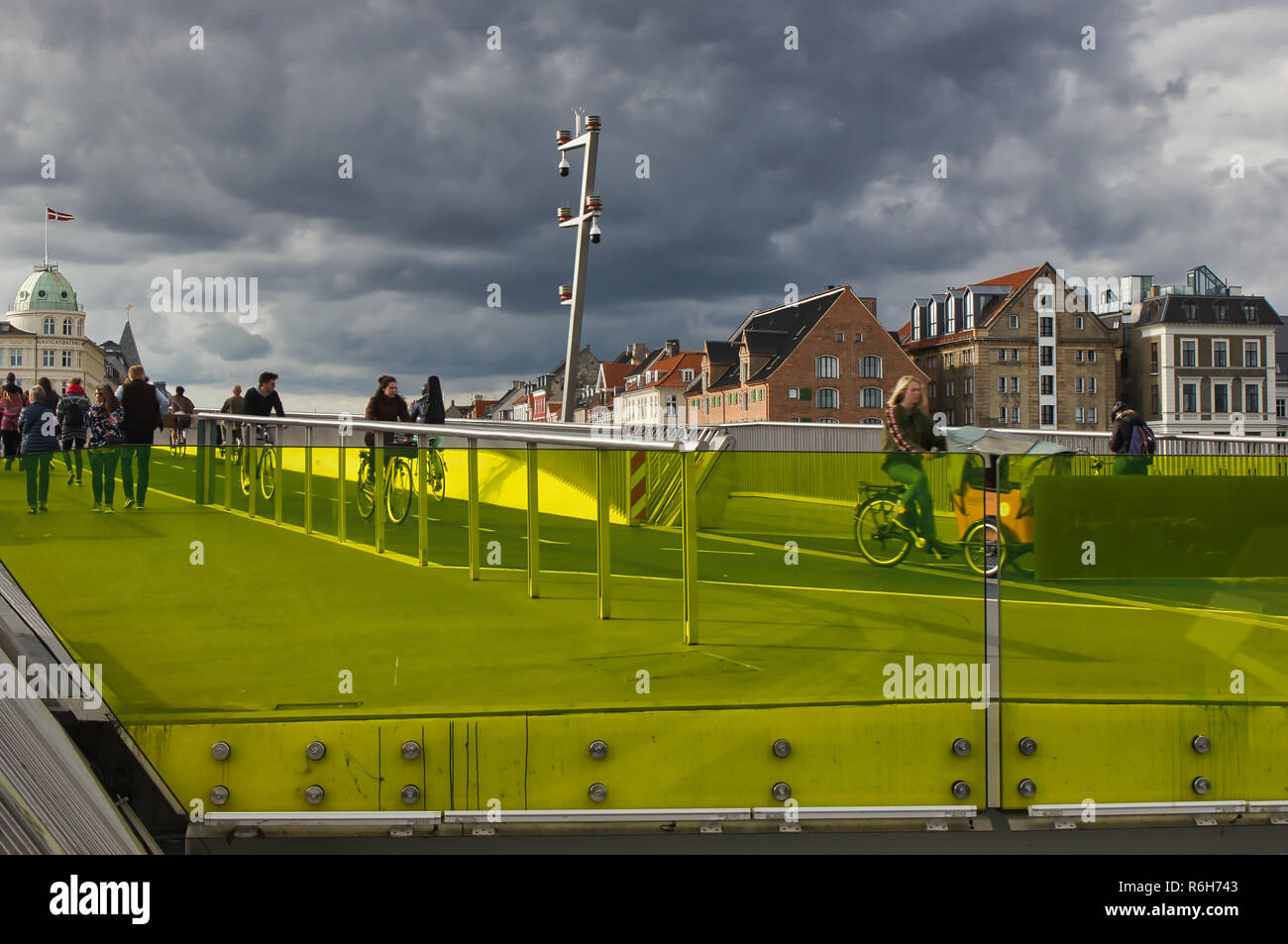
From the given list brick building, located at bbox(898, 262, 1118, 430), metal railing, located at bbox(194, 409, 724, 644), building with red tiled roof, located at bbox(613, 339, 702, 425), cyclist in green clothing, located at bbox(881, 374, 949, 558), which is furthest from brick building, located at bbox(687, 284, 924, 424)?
metal railing, located at bbox(194, 409, 724, 644)

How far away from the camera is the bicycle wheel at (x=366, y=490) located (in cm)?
521

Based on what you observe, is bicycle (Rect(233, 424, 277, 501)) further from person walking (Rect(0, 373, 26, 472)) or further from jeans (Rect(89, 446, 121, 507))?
person walking (Rect(0, 373, 26, 472))

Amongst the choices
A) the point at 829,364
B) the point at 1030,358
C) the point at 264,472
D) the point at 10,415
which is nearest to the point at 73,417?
the point at 10,415

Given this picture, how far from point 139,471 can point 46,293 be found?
A: 147 metres

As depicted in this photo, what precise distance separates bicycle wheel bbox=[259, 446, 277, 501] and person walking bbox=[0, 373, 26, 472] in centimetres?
1429

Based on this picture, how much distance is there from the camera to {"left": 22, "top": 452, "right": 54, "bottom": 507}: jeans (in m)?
4.98

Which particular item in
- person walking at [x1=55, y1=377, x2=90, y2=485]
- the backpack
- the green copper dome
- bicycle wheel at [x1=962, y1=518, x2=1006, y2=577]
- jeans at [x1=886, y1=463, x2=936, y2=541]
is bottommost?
bicycle wheel at [x1=962, y1=518, x2=1006, y2=577]

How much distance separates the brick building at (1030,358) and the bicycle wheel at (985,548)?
3719 inches

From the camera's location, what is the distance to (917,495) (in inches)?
195

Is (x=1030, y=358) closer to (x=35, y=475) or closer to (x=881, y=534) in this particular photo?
(x=881, y=534)

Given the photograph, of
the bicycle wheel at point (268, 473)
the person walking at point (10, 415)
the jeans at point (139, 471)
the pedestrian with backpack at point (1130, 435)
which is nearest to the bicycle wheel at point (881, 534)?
the bicycle wheel at point (268, 473)
